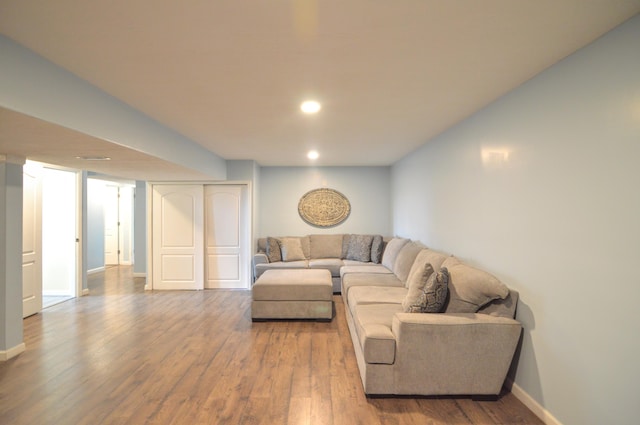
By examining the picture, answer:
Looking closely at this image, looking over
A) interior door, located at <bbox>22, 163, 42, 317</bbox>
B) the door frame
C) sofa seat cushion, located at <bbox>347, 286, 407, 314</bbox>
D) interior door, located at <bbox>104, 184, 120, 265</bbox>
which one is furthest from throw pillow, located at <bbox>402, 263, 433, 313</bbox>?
interior door, located at <bbox>104, 184, 120, 265</bbox>

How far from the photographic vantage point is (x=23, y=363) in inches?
113

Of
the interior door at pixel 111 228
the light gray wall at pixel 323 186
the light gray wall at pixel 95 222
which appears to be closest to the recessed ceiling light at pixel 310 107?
the light gray wall at pixel 323 186

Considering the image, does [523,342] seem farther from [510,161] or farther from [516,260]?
[510,161]

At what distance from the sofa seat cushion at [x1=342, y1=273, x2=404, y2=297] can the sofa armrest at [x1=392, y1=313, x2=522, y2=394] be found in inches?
62.3

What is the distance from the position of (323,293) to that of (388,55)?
9.55 feet

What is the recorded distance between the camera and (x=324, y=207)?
20.4 ft

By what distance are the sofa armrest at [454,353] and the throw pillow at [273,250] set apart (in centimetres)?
360

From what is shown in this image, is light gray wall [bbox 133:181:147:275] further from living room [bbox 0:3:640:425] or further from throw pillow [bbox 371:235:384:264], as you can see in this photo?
throw pillow [bbox 371:235:384:264]

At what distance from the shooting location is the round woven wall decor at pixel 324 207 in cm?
621

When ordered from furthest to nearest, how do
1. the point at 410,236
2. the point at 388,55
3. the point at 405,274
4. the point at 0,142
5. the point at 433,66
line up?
1. the point at 410,236
2. the point at 405,274
3. the point at 0,142
4. the point at 433,66
5. the point at 388,55

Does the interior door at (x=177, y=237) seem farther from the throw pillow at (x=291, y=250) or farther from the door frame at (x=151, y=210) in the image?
the throw pillow at (x=291, y=250)

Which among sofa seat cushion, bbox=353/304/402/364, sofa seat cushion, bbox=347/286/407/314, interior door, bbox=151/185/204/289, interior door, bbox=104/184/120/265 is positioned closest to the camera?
sofa seat cushion, bbox=353/304/402/364

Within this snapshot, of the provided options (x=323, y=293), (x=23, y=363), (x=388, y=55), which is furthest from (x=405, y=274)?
(x=23, y=363)

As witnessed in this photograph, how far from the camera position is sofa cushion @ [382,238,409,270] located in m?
4.69
